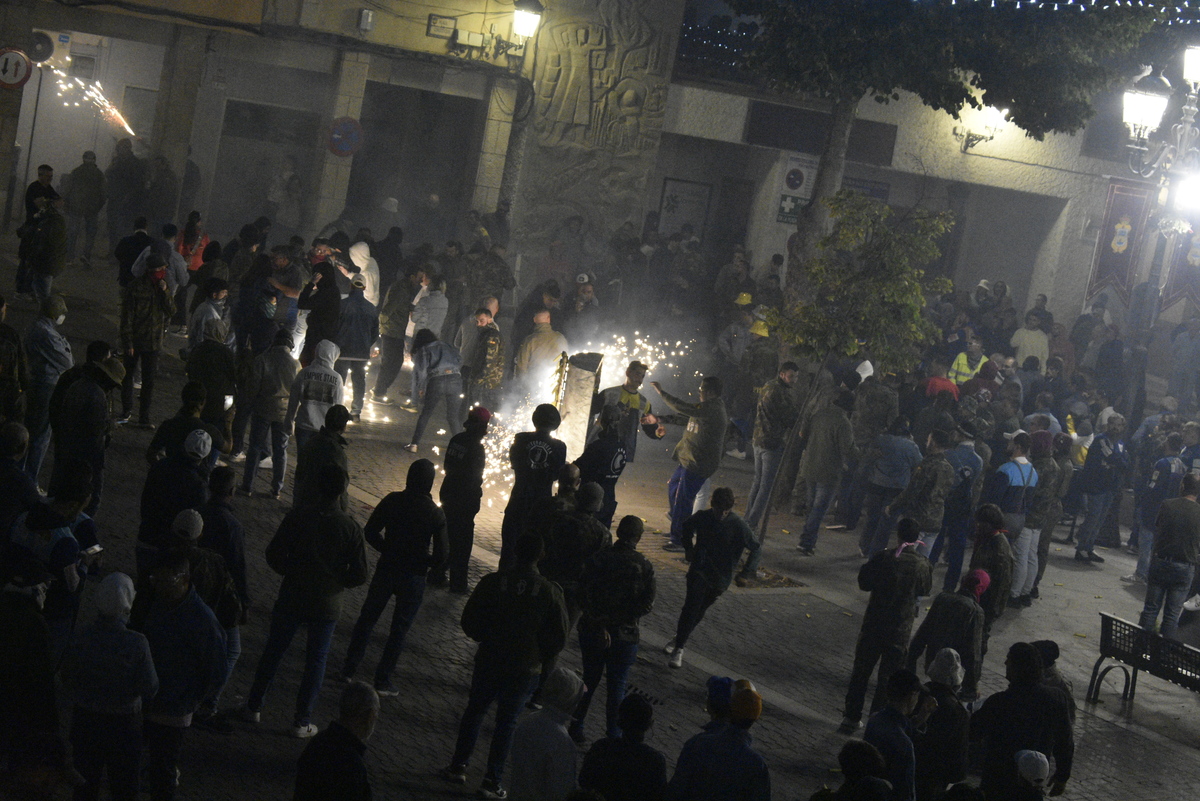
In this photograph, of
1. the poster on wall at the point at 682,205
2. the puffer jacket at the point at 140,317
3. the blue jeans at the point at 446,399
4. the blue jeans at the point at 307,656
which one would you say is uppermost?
the poster on wall at the point at 682,205

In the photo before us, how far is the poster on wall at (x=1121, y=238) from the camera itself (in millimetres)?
27562

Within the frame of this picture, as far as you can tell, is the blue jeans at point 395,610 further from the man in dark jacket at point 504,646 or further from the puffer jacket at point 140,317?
the puffer jacket at point 140,317

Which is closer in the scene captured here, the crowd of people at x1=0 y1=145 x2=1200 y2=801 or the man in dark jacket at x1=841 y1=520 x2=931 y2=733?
the crowd of people at x1=0 y1=145 x2=1200 y2=801

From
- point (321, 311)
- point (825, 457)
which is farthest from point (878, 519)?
point (321, 311)

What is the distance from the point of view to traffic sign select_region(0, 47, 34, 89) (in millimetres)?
20203

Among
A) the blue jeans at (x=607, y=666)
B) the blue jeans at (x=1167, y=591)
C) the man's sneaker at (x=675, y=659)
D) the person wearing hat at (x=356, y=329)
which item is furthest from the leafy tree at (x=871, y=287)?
the blue jeans at (x=607, y=666)

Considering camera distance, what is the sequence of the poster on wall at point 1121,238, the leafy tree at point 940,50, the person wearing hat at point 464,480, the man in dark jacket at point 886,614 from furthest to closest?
the poster on wall at point 1121,238 → the leafy tree at point 940,50 → the person wearing hat at point 464,480 → the man in dark jacket at point 886,614

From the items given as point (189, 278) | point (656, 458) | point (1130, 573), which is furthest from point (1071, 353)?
point (189, 278)

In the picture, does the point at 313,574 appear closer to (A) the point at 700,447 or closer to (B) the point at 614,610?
(B) the point at 614,610

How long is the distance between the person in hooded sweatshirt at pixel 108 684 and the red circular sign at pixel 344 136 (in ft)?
58.5

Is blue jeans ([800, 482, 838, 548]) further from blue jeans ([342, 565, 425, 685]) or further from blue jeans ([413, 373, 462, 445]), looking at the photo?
blue jeans ([342, 565, 425, 685])

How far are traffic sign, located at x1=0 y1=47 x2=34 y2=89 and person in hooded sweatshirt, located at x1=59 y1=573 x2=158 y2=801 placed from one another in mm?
16630

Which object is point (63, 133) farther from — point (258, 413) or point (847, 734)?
point (847, 734)

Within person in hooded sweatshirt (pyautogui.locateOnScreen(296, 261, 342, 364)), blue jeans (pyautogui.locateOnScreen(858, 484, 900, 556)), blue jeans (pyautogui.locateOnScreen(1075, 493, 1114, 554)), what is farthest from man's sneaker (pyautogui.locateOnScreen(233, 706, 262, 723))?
blue jeans (pyautogui.locateOnScreen(1075, 493, 1114, 554))
